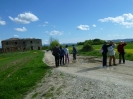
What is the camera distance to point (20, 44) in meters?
120

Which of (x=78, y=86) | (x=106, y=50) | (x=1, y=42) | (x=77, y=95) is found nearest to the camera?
(x=77, y=95)

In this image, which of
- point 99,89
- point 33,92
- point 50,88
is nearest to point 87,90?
point 99,89

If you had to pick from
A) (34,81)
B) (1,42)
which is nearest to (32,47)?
(1,42)

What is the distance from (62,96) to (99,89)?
166cm

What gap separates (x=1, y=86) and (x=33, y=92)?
258cm

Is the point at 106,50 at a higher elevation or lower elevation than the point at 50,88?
higher

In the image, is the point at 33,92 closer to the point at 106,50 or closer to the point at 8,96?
the point at 8,96

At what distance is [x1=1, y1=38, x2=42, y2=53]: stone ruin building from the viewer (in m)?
118

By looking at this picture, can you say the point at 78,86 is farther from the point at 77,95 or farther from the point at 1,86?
the point at 1,86

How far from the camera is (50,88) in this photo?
34.4 ft

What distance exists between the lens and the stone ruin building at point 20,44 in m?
118

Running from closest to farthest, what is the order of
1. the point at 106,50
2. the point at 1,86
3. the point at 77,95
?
the point at 77,95 → the point at 1,86 → the point at 106,50

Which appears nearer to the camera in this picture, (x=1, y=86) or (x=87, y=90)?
(x=87, y=90)

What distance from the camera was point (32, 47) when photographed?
123 metres
